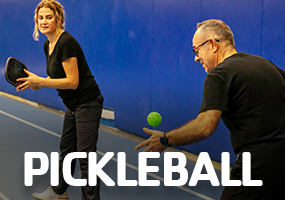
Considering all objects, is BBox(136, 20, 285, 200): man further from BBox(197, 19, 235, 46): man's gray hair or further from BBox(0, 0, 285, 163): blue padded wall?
BBox(0, 0, 285, 163): blue padded wall

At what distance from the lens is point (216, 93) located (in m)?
1.78

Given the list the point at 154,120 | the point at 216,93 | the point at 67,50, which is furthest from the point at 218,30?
the point at 154,120

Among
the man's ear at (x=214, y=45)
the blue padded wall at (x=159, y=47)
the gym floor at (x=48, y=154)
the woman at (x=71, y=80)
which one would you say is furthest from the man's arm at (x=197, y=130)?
the blue padded wall at (x=159, y=47)

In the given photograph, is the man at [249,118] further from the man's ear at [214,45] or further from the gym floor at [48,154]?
the gym floor at [48,154]

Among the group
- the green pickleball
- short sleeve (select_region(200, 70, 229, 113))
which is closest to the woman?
the green pickleball

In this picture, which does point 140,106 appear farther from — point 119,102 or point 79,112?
point 79,112

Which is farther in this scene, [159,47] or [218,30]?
[159,47]

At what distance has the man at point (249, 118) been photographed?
1.80m

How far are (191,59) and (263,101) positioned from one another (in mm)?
3392

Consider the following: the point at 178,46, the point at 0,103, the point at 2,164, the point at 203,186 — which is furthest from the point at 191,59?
the point at 0,103

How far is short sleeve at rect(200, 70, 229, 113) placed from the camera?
1.78 metres

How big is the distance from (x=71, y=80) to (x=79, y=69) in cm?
20

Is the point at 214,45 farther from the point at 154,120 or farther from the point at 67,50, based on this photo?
the point at 154,120

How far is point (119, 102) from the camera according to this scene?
22.0 ft
